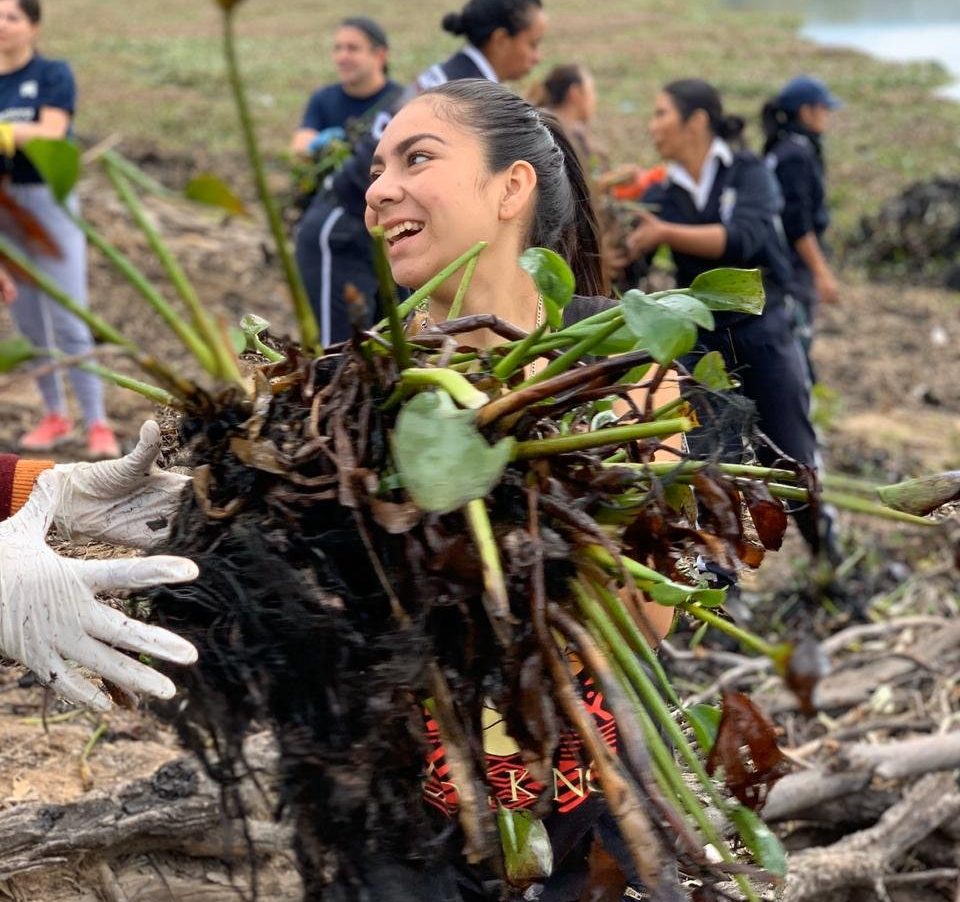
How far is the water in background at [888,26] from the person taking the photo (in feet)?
87.9

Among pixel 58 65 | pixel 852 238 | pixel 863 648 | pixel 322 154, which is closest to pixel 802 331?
pixel 863 648

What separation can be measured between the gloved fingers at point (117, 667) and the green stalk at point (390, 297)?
1.32ft

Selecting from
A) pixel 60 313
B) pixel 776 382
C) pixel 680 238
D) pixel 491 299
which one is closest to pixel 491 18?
pixel 680 238

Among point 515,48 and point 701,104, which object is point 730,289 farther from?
point 701,104

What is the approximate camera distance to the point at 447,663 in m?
1.29

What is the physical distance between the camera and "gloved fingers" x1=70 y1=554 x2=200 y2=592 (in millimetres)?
1282

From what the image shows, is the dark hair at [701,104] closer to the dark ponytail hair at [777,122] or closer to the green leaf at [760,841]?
the dark ponytail hair at [777,122]

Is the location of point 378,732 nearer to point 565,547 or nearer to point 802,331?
point 565,547

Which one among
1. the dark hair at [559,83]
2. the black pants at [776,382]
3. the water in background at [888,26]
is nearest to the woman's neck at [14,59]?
the dark hair at [559,83]

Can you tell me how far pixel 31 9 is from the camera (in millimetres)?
4523

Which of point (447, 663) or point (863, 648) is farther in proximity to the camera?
point (863, 648)

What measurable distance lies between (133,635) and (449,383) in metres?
0.42

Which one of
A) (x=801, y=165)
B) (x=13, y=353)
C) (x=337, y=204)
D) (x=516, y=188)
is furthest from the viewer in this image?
(x=801, y=165)

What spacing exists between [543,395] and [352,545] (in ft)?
0.79
